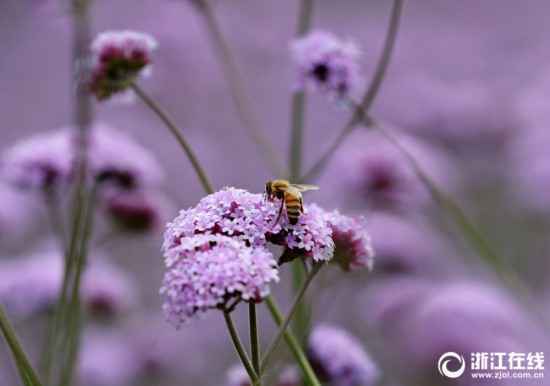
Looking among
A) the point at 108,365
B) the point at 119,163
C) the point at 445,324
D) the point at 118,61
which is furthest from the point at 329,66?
the point at 108,365

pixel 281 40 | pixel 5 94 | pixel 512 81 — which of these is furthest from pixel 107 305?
pixel 5 94

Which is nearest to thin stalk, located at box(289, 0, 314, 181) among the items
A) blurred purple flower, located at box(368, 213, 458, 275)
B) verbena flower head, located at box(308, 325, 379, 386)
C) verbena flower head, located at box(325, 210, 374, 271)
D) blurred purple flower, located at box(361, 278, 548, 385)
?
verbena flower head, located at box(308, 325, 379, 386)

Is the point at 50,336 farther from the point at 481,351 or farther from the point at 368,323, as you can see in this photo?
the point at 368,323

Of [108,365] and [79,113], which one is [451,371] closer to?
[79,113]

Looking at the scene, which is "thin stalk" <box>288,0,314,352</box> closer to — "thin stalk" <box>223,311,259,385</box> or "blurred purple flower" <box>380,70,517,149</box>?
"thin stalk" <box>223,311,259,385</box>

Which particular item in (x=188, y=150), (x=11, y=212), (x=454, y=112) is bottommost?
(x=188, y=150)
